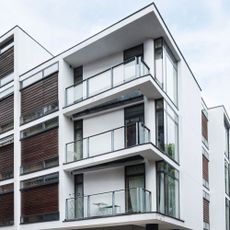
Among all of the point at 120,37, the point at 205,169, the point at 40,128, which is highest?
the point at 120,37

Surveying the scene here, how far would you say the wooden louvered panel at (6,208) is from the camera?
2078 cm

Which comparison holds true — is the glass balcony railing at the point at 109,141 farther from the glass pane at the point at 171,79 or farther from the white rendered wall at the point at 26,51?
the white rendered wall at the point at 26,51

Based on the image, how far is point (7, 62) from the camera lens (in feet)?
76.1

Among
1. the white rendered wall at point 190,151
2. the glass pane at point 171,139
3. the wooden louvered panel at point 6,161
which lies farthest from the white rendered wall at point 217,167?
the wooden louvered panel at point 6,161

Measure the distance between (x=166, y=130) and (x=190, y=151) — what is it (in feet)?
12.3

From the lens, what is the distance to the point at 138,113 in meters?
17.7

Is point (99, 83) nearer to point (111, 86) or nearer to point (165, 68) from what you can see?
point (111, 86)

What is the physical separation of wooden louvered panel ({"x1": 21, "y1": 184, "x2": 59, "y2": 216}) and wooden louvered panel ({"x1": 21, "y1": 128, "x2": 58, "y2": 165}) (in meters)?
1.38

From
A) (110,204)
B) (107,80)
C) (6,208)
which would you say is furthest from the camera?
(6,208)

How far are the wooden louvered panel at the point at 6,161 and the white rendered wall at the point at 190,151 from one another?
8.50 metres

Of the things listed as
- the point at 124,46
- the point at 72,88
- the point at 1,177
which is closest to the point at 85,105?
the point at 72,88

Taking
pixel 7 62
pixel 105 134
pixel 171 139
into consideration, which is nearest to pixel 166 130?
pixel 171 139

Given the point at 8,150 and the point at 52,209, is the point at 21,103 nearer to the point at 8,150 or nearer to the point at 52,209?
the point at 8,150

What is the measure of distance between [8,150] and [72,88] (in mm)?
5059
